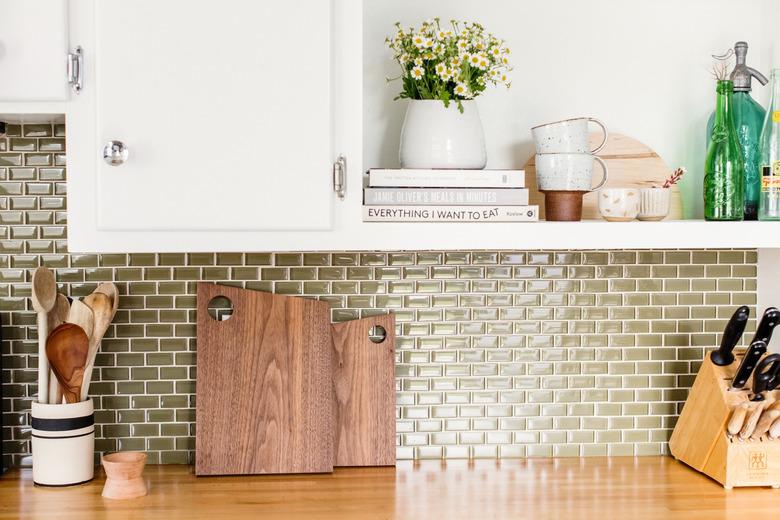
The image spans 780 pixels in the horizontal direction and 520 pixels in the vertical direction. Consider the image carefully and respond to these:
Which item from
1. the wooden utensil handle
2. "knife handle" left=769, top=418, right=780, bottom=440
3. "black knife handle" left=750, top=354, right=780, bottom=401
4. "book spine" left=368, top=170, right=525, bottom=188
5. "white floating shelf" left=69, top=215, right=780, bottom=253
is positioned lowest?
"knife handle" left=769, top=418, right=780, bottom=440

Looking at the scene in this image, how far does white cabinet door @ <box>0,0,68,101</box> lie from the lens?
1.64 meters

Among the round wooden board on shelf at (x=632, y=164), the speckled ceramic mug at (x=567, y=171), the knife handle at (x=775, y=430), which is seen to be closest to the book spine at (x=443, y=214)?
the speckled ceramic mug at (x=567, y=171)

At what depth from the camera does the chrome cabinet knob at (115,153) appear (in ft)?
5.42

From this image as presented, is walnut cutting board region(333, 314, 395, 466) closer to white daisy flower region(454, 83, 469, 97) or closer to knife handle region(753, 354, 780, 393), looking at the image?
white daisy flower region(454, 83, 469, 97)

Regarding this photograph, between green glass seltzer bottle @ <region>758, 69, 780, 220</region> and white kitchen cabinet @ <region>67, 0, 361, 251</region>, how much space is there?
36.0 inches

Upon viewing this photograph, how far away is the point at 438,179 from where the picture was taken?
1.77 m

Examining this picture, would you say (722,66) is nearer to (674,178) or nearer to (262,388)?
(674,178)

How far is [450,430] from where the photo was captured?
2.12m

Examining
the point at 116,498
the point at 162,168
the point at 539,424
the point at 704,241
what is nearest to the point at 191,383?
the point at 116,498

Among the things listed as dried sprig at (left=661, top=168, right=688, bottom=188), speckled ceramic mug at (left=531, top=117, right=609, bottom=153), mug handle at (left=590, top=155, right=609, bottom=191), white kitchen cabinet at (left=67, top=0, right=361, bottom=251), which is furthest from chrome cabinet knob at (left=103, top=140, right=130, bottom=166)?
dried sprig at (left=661, top=168, right=688, bottom=188)

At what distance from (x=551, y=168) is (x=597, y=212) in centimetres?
28

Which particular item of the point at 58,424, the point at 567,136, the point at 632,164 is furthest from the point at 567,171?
the point at 58,424

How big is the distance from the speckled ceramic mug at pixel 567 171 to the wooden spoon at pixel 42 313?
1.08 metres

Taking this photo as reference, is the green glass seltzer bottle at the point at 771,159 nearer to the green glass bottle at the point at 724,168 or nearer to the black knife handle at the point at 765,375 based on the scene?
the green glass bottle at the point at 724,168
